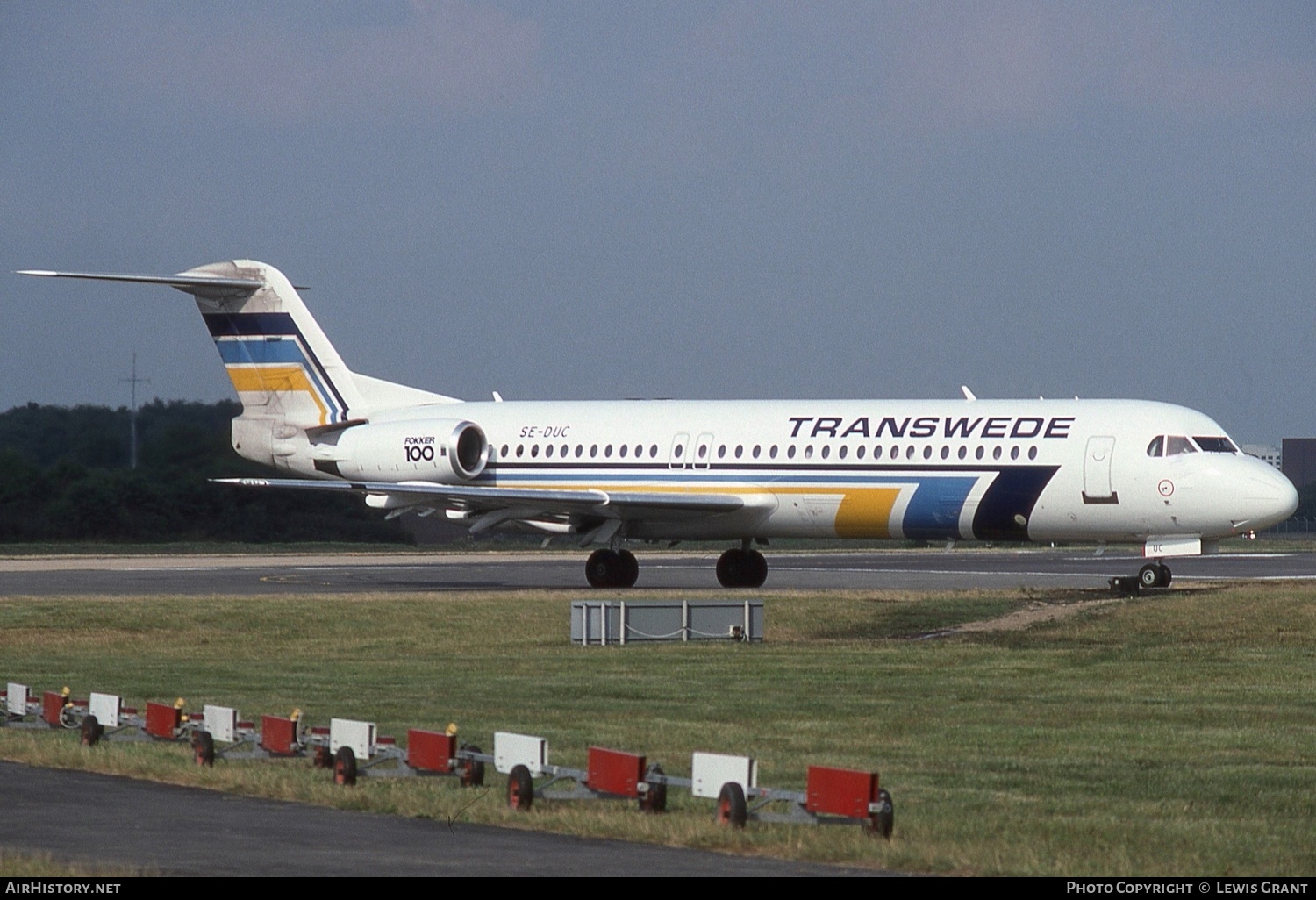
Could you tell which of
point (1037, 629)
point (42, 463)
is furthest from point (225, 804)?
point (42, 463)

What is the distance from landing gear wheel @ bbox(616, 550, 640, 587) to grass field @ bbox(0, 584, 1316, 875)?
13.3 feet

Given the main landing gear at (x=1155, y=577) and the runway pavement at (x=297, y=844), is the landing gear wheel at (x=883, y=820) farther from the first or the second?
the main landing gear at (x=1155, y=577)

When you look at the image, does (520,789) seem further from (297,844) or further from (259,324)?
(259,324)

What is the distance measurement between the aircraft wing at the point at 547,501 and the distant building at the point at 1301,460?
12532 cm

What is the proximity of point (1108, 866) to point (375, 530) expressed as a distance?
59.7 m

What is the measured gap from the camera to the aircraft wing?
1485 inches

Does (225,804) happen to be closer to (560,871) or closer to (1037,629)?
(560,871)

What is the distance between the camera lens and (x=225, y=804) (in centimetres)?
1402

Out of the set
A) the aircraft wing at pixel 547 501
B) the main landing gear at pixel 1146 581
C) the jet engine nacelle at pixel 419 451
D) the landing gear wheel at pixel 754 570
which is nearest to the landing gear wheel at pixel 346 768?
the main landing gear at pixel 1146 581

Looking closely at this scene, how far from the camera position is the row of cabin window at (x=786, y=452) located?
117 ft

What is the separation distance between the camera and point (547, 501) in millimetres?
38062

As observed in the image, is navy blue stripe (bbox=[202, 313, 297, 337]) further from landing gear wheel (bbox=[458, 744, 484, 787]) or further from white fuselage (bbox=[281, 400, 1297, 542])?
landing gear wheel (bbox=[458, 744, 484, 787])
